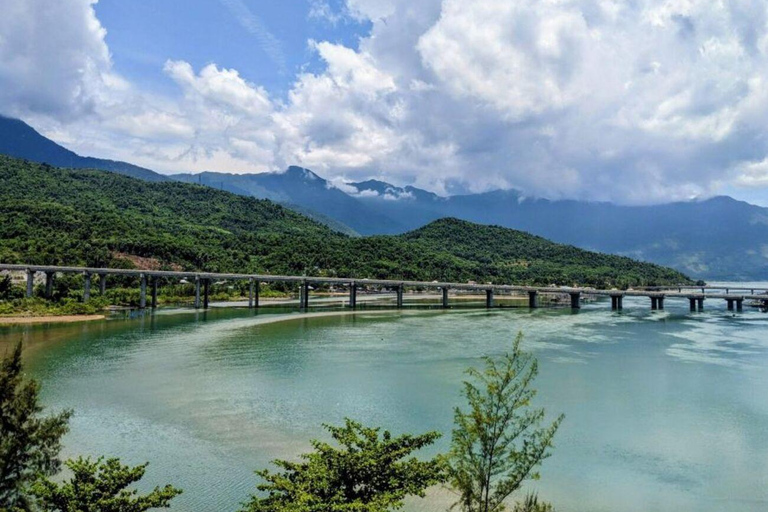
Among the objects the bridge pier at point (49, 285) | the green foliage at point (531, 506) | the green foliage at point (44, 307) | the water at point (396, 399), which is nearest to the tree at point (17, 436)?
the water at point (396, 399)

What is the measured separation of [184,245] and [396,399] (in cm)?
10864

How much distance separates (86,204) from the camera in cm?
15588

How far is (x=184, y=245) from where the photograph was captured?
417ft

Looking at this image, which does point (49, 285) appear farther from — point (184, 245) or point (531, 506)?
point (531, 506)

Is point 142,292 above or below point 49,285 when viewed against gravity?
below

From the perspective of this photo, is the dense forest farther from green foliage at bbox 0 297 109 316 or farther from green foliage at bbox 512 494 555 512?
green foliage at bbox 512 494 555 512

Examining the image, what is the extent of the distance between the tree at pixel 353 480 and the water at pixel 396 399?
311 centimetres

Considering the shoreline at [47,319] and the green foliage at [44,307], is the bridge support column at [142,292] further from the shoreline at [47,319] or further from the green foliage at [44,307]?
the shoreline at [47,319]

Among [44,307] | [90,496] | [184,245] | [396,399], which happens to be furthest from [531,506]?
[184,245]

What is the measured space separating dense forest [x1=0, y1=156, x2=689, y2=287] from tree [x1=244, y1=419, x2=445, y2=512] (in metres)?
97.3

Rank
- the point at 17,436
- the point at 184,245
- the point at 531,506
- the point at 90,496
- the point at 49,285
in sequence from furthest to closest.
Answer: the point at 184,245, the point at 49,285, the point at 531,506, the point at 90,496, the point at 17,436

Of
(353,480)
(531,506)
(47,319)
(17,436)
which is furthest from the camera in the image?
(47,319)

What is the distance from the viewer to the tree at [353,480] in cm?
1249

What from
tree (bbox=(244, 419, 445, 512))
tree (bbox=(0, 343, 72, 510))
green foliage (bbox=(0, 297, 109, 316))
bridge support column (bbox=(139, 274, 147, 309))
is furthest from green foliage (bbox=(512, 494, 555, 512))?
bridge support column (bbox=(139, 274, 147, 309))
